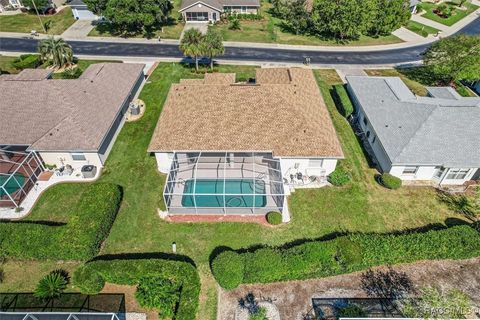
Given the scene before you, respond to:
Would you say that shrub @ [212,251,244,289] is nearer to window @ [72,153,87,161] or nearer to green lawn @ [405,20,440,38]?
window @ [72,153,87,161]

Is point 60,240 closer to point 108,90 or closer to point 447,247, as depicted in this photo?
point 108,90

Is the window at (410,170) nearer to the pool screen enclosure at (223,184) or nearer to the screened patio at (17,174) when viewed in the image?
the pool screen enclosure at (223,184)

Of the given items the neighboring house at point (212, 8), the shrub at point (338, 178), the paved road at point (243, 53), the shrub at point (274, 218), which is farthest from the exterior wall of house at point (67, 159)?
the neighboring house at point (212, 8)

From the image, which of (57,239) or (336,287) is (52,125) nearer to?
(57,239)

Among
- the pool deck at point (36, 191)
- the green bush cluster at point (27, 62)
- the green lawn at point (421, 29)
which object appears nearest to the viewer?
the pool deck at point (36, 191)

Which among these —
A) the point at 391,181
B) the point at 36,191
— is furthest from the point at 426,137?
the point at 36,191
